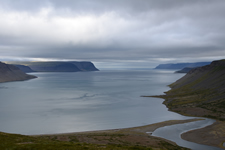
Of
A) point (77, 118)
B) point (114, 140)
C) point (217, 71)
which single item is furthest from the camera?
point (217, 71)

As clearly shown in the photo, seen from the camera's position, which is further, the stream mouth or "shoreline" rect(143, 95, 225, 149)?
"shoreline" rect(143, 95, 225, 149)

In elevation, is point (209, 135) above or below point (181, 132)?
above

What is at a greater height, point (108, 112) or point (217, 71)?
point (217, 71)

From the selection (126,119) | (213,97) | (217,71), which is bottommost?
(126,119)

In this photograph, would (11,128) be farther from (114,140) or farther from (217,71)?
(217,71)

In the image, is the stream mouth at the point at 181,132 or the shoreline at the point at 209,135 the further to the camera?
the shoreline at the point at 209,135

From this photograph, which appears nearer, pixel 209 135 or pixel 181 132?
pixel 209 135

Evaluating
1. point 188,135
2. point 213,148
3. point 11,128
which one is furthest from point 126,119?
point 11,128

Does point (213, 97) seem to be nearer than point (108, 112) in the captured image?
No
